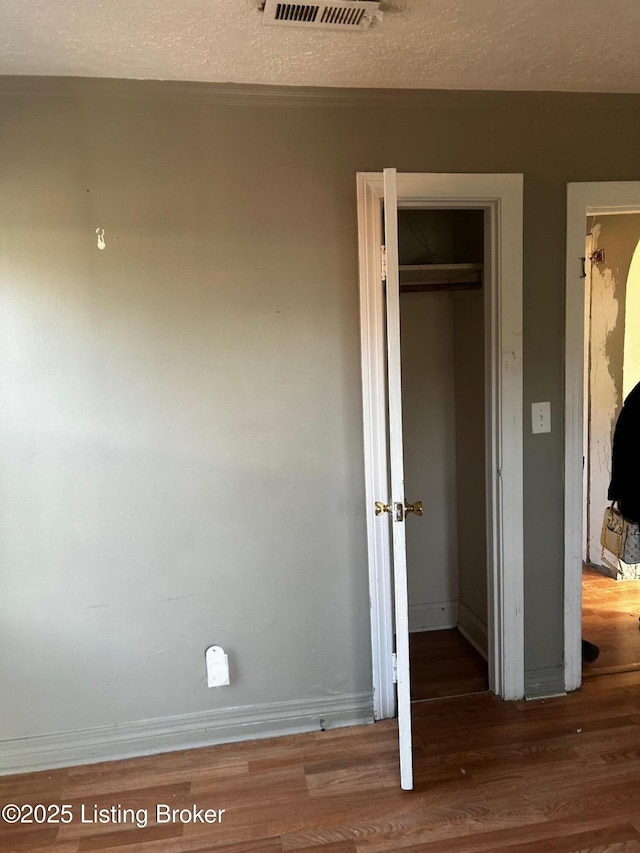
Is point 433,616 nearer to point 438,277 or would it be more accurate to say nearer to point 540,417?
point 540,417

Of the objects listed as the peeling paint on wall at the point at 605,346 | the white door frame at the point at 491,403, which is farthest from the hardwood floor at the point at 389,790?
the peeling paint on wall at the point at 605,346

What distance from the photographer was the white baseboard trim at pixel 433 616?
323cm

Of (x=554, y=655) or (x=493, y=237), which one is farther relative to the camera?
(x=554, y=655)

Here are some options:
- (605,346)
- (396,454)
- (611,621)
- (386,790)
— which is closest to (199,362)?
(396,454)

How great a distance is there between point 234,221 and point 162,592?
1.42 m

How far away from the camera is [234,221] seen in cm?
212

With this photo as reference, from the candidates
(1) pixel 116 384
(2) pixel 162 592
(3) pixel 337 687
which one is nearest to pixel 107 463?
(1) pixel 116 384

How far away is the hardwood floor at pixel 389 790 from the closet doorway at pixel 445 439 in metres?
0.46

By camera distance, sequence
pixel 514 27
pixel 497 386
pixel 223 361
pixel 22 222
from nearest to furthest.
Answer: pixel 514 27 < pixel 22 222 < pixel 223 361 < pixel 497 386

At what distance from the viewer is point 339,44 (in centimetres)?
181

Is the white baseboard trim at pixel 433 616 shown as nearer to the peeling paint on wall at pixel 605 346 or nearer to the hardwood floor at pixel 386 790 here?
the hardwood floor at pixel 386 790

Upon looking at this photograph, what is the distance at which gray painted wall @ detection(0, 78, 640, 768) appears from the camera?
205cm

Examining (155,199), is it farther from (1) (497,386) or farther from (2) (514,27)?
(1) (497,386)

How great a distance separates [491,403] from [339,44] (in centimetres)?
140
